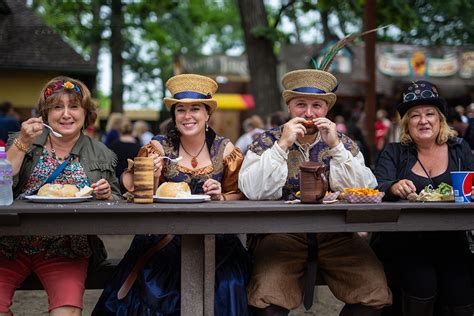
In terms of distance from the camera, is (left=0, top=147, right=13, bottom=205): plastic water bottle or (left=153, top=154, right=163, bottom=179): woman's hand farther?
(left=153, top=154, right=163, bottom=179): woman's hand

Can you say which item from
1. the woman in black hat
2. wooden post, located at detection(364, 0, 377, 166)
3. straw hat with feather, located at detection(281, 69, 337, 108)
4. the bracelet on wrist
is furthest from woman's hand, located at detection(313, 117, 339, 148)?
wooden post, located at detection(364, 0, 377, 166)

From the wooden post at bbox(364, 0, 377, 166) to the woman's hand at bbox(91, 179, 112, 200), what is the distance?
597 centimetres

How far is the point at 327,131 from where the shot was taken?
12.0ft

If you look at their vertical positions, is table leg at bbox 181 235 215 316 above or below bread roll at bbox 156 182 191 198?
below

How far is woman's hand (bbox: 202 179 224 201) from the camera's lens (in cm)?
366

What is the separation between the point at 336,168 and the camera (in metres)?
3.76

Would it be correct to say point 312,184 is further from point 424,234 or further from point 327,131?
point 424,234

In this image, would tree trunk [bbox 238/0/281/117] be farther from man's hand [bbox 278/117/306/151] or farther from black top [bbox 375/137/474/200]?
man's hand [bbox 278/117/306/151]

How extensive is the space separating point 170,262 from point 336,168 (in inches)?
43.8

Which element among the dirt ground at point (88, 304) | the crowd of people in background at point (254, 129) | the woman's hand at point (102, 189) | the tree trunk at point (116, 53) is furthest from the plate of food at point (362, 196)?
the tree trunk at point (116, 53)

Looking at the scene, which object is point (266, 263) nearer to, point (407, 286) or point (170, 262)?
point (170, 262)

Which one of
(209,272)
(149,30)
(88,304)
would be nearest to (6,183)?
(209,272)

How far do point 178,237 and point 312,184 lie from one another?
96 cm

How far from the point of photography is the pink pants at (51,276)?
339 cm
